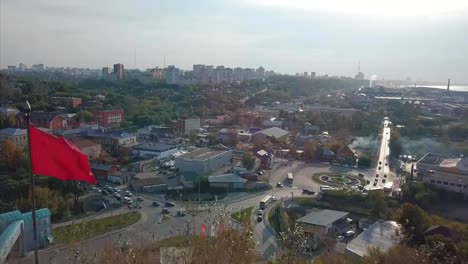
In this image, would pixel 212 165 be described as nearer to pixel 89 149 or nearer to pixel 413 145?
pixel 89 149

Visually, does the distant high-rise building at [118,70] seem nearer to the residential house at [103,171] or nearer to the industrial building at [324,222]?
the residential house at [103,171]

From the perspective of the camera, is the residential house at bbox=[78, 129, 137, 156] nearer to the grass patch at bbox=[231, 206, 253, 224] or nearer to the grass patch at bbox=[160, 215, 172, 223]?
the grass patch at bbox=[160, 215, 172, 223]

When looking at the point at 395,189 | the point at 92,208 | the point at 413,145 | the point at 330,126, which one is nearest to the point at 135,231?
the point at 92,208

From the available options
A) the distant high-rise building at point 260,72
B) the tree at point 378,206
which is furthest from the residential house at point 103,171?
the distant high-rise building at point 260,72

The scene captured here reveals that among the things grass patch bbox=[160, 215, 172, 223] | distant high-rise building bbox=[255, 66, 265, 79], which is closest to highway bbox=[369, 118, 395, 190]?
grass patch bbox=[160, 215, 172, 223]

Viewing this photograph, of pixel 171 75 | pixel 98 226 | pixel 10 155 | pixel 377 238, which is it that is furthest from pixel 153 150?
pixel 171 75

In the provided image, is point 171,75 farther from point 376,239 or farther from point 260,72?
point 376,239
